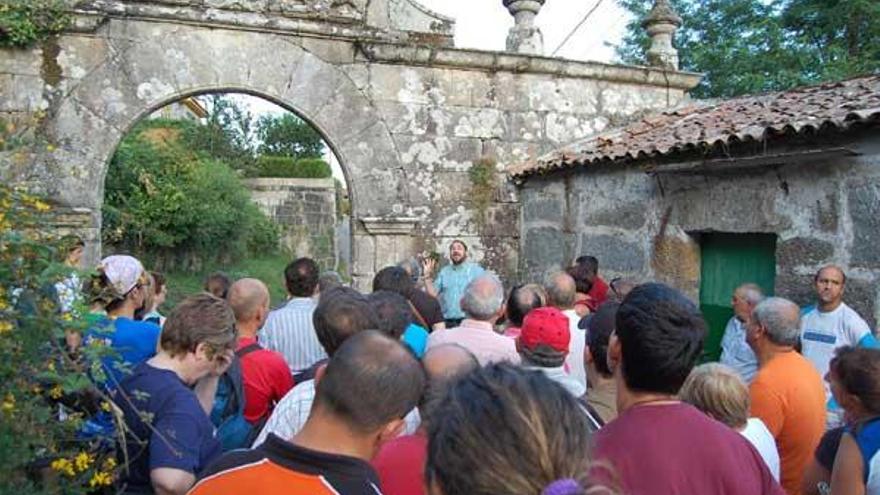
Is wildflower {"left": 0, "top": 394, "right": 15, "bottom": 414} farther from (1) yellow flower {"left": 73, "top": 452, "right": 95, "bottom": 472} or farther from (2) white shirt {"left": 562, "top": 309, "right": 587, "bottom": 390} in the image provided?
(2) white shirt {"left": 562, "top": 309, "right": 587, "bottom": 390}

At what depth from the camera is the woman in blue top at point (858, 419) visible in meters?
2.37

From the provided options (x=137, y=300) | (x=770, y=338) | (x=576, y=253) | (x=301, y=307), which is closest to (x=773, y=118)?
(x=576, y=253)

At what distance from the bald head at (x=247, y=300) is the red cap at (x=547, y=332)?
1203 mm

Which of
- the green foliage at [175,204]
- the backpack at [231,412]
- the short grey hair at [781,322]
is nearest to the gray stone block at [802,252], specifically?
the short grey hair at [781,322]

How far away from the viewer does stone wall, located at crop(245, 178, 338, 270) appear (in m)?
18.8

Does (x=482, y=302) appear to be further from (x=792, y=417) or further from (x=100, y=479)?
(x=100, y=479)

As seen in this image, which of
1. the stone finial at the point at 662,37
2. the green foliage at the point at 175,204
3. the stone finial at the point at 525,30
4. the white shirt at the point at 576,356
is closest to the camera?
the white shirt at the point at 576,356

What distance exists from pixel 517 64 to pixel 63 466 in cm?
680

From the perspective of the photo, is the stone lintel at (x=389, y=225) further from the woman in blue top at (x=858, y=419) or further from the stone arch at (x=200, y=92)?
the woman in blue top at (x=858, y=419)

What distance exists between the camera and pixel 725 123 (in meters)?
6.46

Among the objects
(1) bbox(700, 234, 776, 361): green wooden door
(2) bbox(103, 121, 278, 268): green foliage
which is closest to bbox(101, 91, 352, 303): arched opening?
(2) bbox(103, 121, 278, 268): green foliage

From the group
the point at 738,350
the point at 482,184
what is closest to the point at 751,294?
the point at 738,350

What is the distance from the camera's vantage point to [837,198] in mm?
5086

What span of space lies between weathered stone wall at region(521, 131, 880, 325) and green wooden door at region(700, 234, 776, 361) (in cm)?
10
